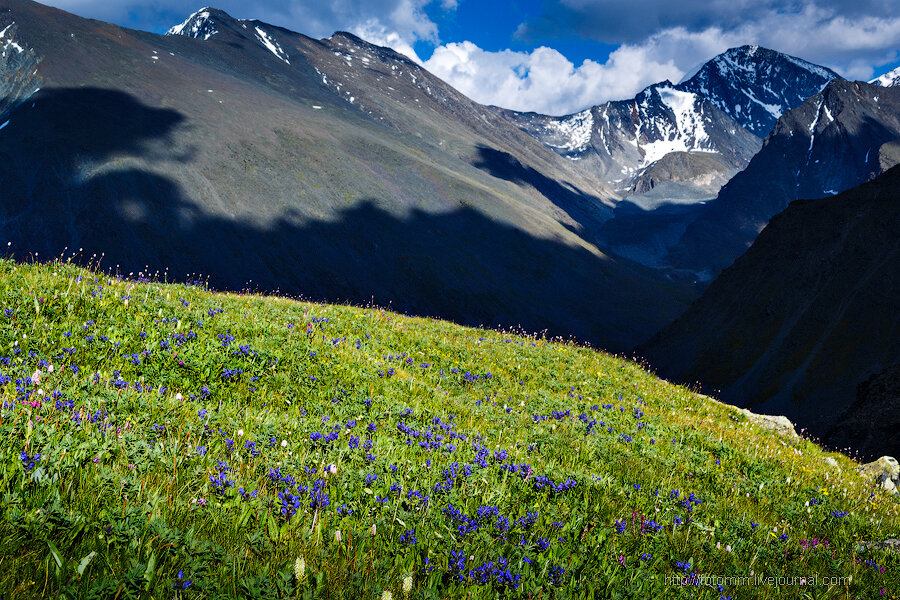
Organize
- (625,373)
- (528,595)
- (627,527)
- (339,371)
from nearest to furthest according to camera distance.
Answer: (528,595) < (627,527) < (339,371) < (625,373)

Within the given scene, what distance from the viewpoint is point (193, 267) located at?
7325 centimetres

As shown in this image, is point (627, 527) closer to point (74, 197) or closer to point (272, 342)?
point (272, 342)

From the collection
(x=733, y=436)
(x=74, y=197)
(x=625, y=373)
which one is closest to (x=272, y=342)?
(x=733, y=436)

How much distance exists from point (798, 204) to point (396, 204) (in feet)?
249

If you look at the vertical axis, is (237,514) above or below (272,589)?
below

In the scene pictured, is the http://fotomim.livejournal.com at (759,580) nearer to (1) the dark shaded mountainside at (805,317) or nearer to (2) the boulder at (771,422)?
(2) the boulder at (771,422)

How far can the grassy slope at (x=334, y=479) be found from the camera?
2842 millimetres

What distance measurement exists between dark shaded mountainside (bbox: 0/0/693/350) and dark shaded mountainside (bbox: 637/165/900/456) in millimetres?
34073

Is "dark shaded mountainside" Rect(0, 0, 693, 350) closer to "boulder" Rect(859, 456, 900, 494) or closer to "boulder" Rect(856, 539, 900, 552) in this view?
"boulder" Rect(859, 456, 900, 494)

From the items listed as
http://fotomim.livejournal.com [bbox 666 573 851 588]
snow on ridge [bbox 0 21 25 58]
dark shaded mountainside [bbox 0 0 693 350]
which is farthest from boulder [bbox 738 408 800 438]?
snow on ridge [bbox 0 21 25 58]

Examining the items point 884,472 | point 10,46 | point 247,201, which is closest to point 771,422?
point 884,472

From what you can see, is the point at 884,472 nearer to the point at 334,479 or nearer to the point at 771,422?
the point at 771,422

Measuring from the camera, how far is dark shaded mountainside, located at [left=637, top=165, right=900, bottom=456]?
142 feet

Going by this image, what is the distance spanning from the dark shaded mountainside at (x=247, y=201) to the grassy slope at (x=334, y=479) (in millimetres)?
51534
